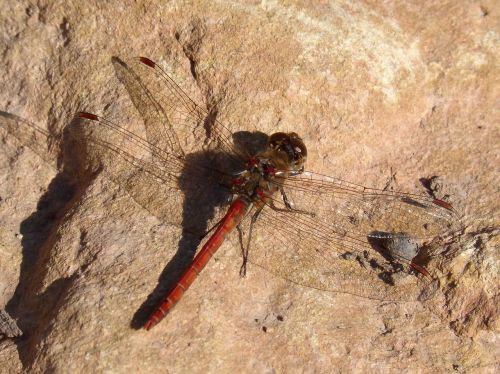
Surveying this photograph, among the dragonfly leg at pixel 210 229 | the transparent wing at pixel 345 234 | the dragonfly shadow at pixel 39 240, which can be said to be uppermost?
the transparent wing at pixel 345 234

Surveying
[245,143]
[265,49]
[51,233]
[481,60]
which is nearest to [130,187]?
[51,233]

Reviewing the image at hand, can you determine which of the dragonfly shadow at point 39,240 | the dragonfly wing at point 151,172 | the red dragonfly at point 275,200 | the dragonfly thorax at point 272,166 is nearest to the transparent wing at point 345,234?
the red dragonfly at point 275,200

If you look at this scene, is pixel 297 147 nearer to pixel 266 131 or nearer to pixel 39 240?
pixel 266 131

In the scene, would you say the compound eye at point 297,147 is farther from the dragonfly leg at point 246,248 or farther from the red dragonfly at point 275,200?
the dragonfly leg at point 246,248

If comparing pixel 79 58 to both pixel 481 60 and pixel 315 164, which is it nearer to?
pixel 315 164

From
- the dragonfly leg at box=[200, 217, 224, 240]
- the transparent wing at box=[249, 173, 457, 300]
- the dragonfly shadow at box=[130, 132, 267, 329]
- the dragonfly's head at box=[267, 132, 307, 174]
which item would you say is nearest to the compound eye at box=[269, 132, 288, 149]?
the dragonfly's head at box=[267, 132, 307, 174]

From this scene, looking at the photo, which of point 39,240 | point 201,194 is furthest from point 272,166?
point 39,240

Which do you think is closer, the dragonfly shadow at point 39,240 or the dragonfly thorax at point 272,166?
the dragonfly shadow at point 39,240

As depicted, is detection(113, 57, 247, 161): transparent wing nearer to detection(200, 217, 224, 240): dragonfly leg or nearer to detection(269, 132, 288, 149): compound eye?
detection(269, 132, 288, 149): compound eye
